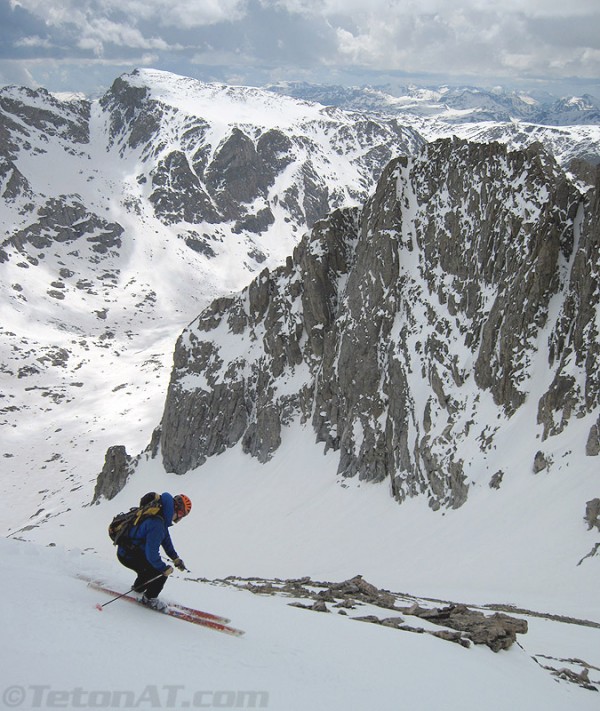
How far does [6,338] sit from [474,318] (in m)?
159

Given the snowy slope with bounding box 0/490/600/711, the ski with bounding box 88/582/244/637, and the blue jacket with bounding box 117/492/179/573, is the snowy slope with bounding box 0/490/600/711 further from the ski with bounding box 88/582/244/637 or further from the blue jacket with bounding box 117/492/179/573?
the blue jacket with bounding box 117/492/179/573

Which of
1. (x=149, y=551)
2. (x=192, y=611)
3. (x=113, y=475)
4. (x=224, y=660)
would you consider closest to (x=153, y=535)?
(x=149, y=551)

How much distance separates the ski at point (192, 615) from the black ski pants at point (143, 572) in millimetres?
227

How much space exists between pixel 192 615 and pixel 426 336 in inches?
1626

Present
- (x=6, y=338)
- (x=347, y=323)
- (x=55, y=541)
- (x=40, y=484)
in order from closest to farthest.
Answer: (x=347, y=323), (x=55, y=541), (x=40, y=484), (x=6, y=338)

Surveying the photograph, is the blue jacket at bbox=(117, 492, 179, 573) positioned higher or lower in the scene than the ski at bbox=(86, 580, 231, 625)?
higher

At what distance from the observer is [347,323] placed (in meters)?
57.6

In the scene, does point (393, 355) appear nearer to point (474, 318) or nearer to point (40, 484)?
point (474, 318)

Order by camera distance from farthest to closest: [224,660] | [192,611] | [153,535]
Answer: [153,535] → [192,611] → [224,660]

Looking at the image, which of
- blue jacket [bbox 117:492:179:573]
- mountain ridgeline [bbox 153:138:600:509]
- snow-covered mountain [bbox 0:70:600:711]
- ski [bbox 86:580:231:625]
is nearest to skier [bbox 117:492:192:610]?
blue jacket [bbox 117:492:179:573]

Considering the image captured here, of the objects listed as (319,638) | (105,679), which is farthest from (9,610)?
(319,638)

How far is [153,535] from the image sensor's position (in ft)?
31.4

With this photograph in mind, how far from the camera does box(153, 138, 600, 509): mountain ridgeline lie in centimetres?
3762

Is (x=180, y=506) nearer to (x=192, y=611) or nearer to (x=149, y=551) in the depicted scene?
(x=149, y=551)
